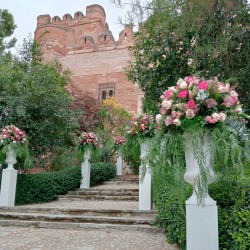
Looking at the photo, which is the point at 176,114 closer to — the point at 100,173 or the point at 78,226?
the point at 78,226

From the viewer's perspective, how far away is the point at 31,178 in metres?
6.94

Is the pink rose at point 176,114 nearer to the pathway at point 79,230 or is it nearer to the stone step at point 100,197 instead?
the pathway at point 79,230

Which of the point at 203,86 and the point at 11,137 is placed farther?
the point at 11,137

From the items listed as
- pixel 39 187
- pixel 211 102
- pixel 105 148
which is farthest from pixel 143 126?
pixel 105 148

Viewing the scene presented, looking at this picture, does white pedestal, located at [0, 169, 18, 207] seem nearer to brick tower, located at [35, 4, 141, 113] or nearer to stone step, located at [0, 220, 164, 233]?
stone step, located at [0, 220, 164, 233]

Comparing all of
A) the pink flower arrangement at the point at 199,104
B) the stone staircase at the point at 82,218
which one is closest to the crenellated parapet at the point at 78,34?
the stone staircase at the point at 82,218

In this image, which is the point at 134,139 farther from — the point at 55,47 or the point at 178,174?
the point at 55,47

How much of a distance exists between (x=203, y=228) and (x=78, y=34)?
23.1m

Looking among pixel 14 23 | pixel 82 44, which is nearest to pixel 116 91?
pixel 82 44

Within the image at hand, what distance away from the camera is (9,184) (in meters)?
6.28

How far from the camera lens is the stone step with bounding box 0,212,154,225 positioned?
14.8 feet

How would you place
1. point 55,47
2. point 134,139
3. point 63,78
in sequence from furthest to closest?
point 55,47 < point 63,78 < point 134,139

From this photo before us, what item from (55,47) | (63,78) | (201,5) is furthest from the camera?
(55,47)

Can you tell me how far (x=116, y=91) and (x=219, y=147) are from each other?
17.0 meters
